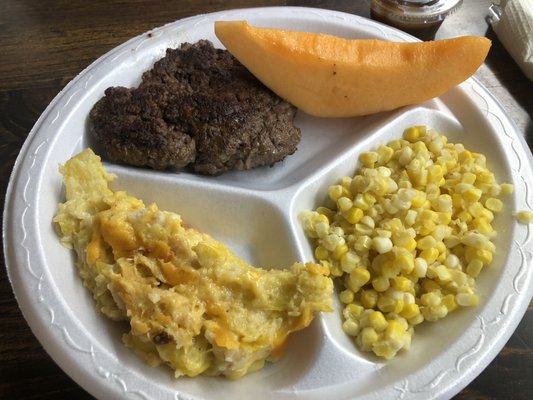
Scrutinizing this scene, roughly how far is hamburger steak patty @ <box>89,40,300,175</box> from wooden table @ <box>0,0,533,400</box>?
26.4 inches

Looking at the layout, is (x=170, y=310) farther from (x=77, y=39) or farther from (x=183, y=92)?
(x=77, y=39)

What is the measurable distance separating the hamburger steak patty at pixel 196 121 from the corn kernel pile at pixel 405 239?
0.35 m

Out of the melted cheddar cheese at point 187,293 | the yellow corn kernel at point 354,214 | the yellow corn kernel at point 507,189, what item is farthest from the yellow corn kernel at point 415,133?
the melted cheddar cheese at point 187,293

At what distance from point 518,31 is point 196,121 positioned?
1804 mm

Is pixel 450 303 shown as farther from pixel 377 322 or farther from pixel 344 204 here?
pixel 344 204

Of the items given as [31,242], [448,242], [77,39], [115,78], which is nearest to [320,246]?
[448,242]

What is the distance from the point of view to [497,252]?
5.96ft

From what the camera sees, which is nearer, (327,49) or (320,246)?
(320,246)

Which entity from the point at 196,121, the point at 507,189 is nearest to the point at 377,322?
the point at 507,189

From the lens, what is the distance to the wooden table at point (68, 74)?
1756mm

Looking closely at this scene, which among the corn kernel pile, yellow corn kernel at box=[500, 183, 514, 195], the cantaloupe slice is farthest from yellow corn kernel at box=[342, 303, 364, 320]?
the cantaloupe slice

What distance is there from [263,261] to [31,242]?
82 centimetres

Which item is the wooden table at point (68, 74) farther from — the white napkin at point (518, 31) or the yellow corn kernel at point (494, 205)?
the yellow corn kernel at point (494, 205)

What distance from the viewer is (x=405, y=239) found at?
1.76m
